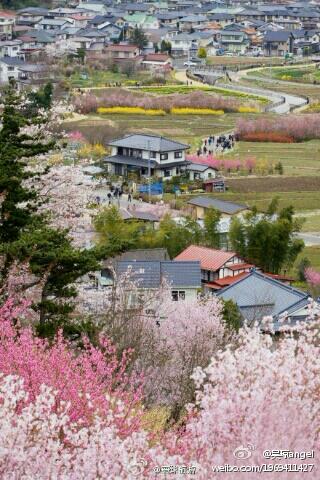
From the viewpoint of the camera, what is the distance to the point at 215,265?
15.3m

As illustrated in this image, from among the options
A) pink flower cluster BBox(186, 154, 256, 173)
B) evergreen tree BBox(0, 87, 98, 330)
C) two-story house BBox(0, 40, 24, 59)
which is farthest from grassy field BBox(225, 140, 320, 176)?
two-story house BBox(0, 40, 24, 59)

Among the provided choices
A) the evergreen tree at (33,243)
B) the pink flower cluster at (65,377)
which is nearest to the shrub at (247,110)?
the evergreen tree at (33,243)

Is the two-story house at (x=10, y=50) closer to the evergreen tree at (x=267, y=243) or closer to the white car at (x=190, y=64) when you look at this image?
the white car at (x=190, y=64)

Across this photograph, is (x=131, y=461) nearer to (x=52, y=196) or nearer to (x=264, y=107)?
(x=52, y=196)

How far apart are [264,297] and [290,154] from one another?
52.0 feet

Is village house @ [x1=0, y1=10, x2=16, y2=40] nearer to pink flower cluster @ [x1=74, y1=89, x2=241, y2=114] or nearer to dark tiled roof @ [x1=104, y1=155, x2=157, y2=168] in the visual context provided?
pink flower cluster @ [x1=74, y1=89, x2=241, y2=114]

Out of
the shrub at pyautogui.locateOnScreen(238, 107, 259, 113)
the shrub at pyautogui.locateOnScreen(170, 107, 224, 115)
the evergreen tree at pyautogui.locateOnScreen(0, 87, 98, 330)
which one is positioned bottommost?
the shrub at pyautogui.locateOnScreen(170, 107, 224, 115)

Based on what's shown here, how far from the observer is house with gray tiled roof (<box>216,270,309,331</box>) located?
519 inches

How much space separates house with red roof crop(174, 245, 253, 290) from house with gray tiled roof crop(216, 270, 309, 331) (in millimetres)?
1008

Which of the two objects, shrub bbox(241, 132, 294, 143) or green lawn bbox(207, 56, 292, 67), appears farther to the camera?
green lawn bbox(207, 56, 292, 67)

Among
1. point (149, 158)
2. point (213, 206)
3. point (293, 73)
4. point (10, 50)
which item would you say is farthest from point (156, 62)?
point (213, 206)

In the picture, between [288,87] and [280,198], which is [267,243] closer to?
[280,198]

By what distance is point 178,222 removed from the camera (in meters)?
18.5

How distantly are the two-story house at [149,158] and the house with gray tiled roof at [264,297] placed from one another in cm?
1133
